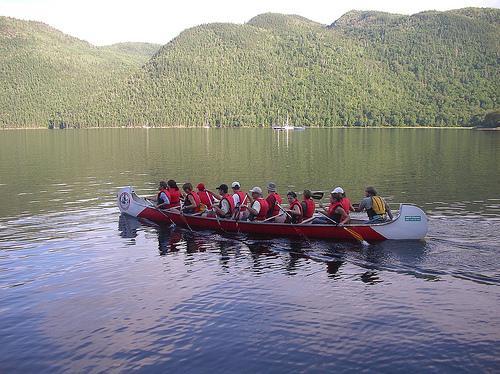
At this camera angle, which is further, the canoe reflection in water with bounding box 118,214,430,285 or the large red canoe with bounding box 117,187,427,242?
the large red canoe with bounding box 117,187,427,242

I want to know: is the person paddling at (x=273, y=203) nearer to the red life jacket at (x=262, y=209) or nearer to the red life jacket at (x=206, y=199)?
the red life jacket at (x=262, y=209)

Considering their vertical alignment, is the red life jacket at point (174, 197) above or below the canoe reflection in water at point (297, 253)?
above

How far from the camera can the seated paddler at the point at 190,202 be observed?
24.8 metres

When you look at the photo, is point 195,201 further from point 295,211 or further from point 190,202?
point 295,211

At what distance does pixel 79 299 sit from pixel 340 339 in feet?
26.1

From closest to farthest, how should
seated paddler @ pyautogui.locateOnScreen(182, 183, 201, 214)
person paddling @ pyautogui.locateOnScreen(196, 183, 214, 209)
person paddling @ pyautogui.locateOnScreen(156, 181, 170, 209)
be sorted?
seated paddler @ pyautogui.locateOnScreen(182, 183, 201, 214) → person paddling @ pyautogui.locateOnScreen(196, 183, 214, 209) → person paddling @ pyautogui.locateOnScreen(156, 181, 170, 209)

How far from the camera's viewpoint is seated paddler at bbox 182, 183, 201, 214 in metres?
24.8

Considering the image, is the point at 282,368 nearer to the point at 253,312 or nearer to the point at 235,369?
the point at 235,369

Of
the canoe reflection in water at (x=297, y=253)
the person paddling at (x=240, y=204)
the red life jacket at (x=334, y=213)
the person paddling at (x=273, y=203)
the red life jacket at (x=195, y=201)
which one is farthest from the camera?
the red life jacket at (x=195, y=201)

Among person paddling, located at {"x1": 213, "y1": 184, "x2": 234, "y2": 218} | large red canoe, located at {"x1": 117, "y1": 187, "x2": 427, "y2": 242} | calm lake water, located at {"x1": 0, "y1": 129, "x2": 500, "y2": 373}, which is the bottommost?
calm lake water, located at {"x1": 0, "y1": 129, "x2": 500, "y2": 373}

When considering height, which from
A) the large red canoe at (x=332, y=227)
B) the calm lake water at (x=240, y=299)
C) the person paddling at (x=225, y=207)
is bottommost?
the calm lake water at (x=240, y=299)

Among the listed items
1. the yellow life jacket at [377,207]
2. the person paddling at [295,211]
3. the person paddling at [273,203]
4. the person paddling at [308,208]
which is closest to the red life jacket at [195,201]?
the person paddling at [273,203]

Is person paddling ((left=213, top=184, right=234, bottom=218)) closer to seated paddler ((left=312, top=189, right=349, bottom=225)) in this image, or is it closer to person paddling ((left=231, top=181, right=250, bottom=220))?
person paddling ((left=231, top=181, right=250, bottom=220))

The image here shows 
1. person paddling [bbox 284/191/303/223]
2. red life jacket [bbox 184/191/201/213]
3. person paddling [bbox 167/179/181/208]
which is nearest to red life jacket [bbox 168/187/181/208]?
person paddling [bbox 167/179/181/208]
